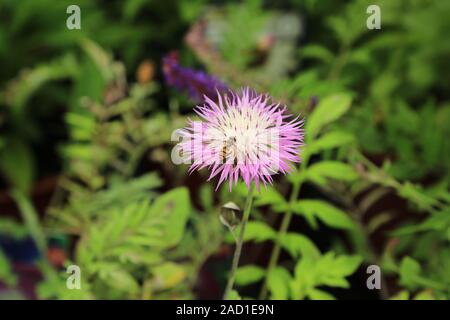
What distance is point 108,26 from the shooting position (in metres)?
1.40

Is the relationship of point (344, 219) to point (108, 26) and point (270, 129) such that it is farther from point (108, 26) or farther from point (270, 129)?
point (108, 26)

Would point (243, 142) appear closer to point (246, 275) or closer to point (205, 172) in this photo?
point (246, 275)

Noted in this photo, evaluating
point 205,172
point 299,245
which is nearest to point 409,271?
point 299,245

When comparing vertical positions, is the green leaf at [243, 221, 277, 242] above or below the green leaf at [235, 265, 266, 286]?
above

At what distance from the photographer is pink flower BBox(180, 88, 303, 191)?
412 mm

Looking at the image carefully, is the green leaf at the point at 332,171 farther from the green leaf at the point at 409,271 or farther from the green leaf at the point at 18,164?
the green leaf at the point at 18,164

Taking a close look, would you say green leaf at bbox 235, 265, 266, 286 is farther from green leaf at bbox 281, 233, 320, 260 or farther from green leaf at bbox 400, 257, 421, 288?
green leaf at bbox 400, 257, 421, 288

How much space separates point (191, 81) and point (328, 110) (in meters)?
0.15

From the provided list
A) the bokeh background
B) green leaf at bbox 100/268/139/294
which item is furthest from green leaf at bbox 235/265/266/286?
green leaf at bbox 100/268/139/294

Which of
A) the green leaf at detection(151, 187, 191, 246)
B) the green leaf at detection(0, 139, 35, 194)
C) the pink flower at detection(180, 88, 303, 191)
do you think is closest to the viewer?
the pink flower at detection(180, 88, 303, 191)

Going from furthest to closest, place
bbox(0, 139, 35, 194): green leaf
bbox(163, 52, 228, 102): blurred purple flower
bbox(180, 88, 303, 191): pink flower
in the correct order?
1. bbox(0, 139, 35, 194): green leaf
2. bbox(163, 52, 228, 102): blurred purple flower
3. bbox(180, 88, 303, 191): pink flower

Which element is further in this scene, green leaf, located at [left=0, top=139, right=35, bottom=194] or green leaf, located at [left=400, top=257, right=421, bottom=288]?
green leaf, located at [left=0, top=139, right=35, bottom=194]
